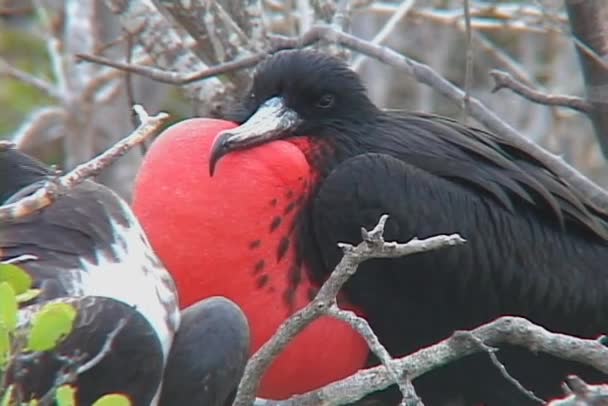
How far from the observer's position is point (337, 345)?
357 cm

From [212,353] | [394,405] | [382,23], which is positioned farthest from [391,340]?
[382,23]

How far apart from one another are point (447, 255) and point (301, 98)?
49cm

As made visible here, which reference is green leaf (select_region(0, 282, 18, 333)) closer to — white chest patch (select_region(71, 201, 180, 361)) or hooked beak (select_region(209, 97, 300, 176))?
white chest patch (select_region(71, 201, 180, 361))

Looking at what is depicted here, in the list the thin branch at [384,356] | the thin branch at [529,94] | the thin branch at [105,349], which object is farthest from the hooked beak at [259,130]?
the thin branch at [384,356]

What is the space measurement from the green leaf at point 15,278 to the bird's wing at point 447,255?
1.05 metres

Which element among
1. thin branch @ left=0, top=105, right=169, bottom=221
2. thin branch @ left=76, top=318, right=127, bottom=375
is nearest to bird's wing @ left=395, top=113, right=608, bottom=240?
thin branch @ left=76, top=318, right=127, bottom=375

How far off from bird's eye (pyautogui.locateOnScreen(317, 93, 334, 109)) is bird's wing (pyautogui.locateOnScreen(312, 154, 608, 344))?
255 millimetres

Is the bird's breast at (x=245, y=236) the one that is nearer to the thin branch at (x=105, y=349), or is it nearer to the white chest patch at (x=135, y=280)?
the white chest patch at (x=135, y=280)

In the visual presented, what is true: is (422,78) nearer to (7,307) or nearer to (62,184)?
(62,184)

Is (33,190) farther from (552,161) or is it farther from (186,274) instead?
(552,161)

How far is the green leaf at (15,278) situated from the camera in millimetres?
2598

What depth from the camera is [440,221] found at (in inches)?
143

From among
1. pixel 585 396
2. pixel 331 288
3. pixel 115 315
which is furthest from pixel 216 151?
pixel 585 396

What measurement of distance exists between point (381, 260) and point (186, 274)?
42cm
